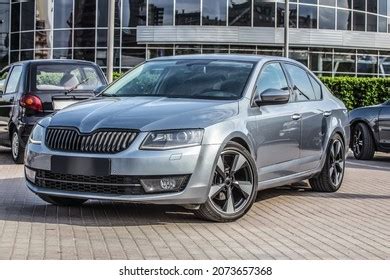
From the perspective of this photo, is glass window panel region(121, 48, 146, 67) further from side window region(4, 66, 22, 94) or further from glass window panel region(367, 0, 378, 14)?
side window region(4, 66, 22, 94)

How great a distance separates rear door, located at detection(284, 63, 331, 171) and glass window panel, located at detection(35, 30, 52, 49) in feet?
106

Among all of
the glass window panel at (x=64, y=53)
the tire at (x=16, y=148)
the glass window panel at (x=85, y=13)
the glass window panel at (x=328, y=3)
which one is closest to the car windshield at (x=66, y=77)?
the tire at (x=16, y=148)

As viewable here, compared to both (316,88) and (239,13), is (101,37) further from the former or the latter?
(316,88)

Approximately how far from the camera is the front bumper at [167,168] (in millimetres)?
6281

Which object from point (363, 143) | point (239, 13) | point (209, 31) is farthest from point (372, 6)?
point (363, 143)

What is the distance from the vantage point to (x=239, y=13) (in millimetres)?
37969

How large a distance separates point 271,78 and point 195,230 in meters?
2.23

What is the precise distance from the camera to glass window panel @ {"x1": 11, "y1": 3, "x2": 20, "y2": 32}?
139 feet

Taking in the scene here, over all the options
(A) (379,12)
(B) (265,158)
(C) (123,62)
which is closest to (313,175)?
(B) (265,158)

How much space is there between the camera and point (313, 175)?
8.60 m

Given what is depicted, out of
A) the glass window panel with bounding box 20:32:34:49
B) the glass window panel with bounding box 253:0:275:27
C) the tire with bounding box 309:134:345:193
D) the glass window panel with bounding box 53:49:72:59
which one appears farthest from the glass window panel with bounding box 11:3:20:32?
the tire with bounding box 309:134:345:193

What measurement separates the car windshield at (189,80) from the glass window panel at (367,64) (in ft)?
111

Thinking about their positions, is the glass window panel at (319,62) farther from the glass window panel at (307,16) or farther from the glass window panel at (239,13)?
the glass window panel at (239,13)
